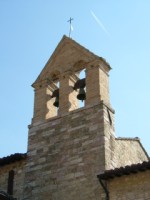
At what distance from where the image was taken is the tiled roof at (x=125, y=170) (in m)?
12.5

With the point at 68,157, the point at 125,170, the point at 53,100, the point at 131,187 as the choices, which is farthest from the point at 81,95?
the point at 131,187

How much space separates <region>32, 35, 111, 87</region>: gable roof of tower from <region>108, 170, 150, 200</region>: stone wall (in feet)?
14.1

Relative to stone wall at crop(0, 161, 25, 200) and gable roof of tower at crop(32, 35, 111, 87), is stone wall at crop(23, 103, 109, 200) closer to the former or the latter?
stone wall at crop(0, 161, 25, 200)

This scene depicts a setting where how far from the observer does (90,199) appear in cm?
1335

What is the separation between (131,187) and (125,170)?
0.43 meters

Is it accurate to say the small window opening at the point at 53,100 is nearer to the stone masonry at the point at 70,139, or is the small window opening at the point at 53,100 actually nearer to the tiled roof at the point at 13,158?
the stone masonry at the point at 70,139

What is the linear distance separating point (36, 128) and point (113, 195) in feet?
12.8

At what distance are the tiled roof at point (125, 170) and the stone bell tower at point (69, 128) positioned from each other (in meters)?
0.46

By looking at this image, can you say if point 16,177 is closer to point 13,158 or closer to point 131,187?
point 13,158

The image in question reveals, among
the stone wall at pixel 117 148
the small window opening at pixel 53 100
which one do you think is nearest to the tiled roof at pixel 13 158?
the small window opening at pixel 53 100

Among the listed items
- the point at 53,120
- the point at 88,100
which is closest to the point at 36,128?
the point at 53,120

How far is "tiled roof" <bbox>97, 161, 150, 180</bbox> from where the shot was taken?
41.1ft

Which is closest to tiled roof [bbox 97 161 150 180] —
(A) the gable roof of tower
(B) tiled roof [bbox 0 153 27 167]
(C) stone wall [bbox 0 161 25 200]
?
→ (C) stone wall [bbox 0 161 25 200]

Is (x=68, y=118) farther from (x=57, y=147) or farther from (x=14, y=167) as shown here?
(x=14, y=167)
